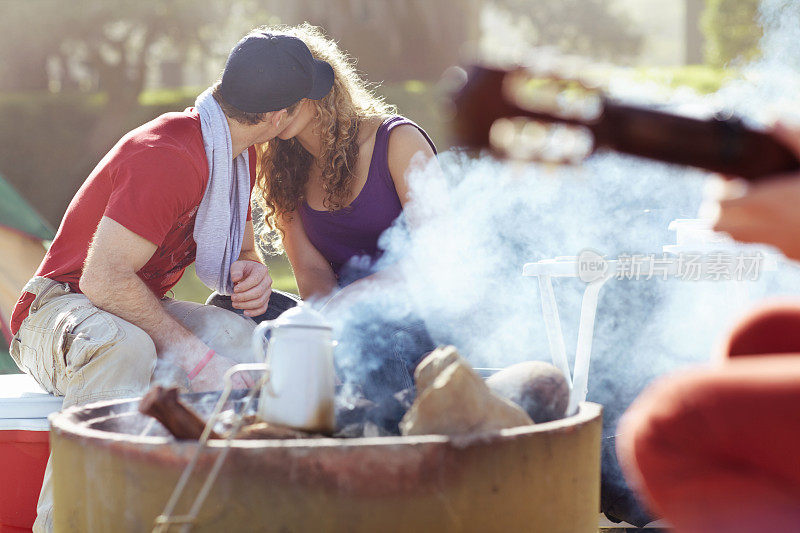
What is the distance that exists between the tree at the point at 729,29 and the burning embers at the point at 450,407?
8.30 meters

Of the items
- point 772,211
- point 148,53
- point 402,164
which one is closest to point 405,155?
point 402,164

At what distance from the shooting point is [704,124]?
1.17m

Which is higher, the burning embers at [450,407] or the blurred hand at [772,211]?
the blurred hand at [772,211]

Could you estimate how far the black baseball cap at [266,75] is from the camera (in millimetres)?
2537

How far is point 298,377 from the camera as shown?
1.58 metres

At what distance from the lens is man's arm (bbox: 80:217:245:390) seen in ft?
7.68

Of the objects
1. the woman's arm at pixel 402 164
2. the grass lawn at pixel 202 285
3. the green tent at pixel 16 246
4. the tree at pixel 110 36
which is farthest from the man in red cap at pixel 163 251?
the tree at pixel 110 36

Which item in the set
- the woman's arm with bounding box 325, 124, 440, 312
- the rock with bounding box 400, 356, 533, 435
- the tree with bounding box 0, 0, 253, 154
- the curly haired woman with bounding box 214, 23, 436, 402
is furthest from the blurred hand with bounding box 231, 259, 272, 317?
the tree with bounding box 0, 0, 253, 154

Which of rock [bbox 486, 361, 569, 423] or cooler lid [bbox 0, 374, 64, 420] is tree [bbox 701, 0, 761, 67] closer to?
rock [bbox 486, 361, 569, 423]

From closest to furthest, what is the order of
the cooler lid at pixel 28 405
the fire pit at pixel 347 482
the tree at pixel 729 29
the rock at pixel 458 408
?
the fire pit at pixel 347 482 < the rock at pixel 458 408 < the cooler lid at pixel 28 405 < the tree at pixel 729 29

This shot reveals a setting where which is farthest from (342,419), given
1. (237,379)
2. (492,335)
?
(492,335)

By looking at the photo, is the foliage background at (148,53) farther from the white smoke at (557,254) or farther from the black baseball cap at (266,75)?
the black baseball cap at (266,75)

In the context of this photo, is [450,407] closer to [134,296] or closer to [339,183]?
[134,296]

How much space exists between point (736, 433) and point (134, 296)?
5.91 feet
